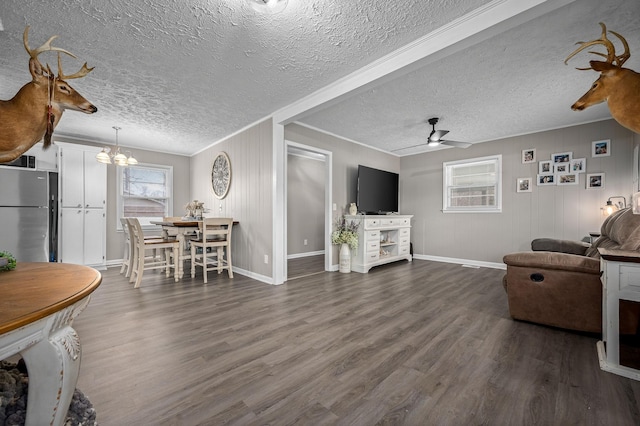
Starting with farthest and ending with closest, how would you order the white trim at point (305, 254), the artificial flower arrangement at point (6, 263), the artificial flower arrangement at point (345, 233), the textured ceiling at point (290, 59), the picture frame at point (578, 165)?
1. the white trim at point (305, 254)
2. the artificial flower arrangement at point (345, 233)
3. the picture frame at point (578, 165)
4. the textured ceiling at point (290, 59)
5. the artificial flower arrangement at point (6, 263)

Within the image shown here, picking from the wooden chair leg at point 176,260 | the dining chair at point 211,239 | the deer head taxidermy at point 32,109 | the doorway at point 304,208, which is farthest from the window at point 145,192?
the deer head taxidermy at point 32,109

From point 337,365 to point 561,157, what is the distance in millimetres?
5030

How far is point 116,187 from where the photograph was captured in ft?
A: 17.3

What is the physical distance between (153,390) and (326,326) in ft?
4.34

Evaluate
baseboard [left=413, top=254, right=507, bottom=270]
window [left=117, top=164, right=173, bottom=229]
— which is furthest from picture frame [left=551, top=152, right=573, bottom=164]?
window [left=117, top=164, right=173, bottom=229]

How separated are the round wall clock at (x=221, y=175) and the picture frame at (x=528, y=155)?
17.5 feet

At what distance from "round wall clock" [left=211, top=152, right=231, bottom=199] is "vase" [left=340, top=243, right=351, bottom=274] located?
7.96 feet

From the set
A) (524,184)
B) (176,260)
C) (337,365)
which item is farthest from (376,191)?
(337,365)

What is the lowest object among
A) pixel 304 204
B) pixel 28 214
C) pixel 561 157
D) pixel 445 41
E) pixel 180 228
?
pixel 180 228

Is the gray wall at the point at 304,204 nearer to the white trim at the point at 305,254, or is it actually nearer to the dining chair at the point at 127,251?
the white trim at the point at 305,254

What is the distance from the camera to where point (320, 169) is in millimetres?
7047

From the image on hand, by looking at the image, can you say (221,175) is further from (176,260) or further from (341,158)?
(341,158)

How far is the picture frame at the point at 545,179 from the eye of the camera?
4.38 m

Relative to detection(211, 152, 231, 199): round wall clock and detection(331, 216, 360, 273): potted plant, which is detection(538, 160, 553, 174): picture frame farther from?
detection(211, 152, 231, 199): round wall clock
